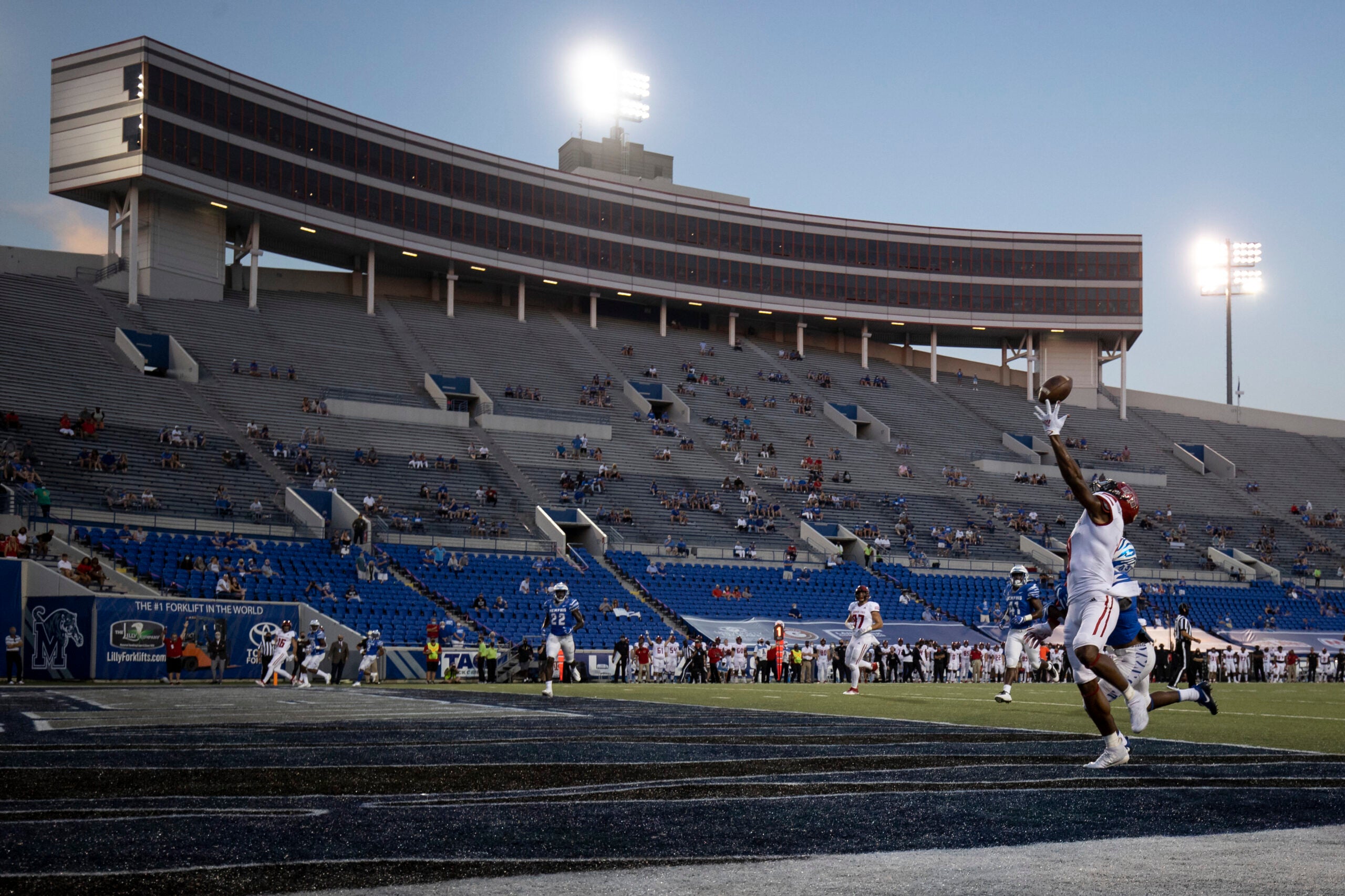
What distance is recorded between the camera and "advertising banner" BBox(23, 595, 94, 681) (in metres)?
29.0

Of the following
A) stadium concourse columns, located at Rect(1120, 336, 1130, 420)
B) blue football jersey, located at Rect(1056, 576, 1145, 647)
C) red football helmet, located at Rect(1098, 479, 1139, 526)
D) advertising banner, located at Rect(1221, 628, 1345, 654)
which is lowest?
advertising banner, located at Rect(1221, 628, 1345, 654)

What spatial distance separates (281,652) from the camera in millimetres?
27891

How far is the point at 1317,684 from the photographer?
32531mm

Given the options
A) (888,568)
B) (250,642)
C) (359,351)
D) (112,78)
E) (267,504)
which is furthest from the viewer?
(359,351)

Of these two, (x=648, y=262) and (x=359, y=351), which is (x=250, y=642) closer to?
(x=359, y=351)

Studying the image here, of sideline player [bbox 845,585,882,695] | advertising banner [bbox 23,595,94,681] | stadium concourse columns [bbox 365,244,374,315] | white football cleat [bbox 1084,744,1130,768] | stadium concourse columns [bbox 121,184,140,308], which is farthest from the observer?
stadium concourse columns [bbox 365,244,374,315]

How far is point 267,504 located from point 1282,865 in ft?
132

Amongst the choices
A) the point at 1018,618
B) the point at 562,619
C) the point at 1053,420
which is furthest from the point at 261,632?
the point at 1053,420

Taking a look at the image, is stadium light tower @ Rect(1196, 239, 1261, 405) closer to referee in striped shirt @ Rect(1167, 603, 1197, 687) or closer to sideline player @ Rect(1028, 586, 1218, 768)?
referee in striped shirt @ Rect(1167, 603, 1197, 687)

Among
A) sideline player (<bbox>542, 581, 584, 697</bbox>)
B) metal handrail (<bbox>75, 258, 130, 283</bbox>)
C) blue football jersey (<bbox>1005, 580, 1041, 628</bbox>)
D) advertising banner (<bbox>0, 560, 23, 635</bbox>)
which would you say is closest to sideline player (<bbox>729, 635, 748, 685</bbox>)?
sideline player (<bbox>542, 581, 584, 697</bbox>)

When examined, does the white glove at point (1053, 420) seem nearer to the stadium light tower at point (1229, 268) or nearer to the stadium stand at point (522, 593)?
the stadium stand at point (522, 593)

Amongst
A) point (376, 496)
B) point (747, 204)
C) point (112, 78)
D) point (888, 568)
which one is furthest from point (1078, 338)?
point (112, 78)

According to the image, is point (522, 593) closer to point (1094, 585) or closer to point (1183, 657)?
point (1183, 657)

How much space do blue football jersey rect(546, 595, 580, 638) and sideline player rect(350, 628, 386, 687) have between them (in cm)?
999
